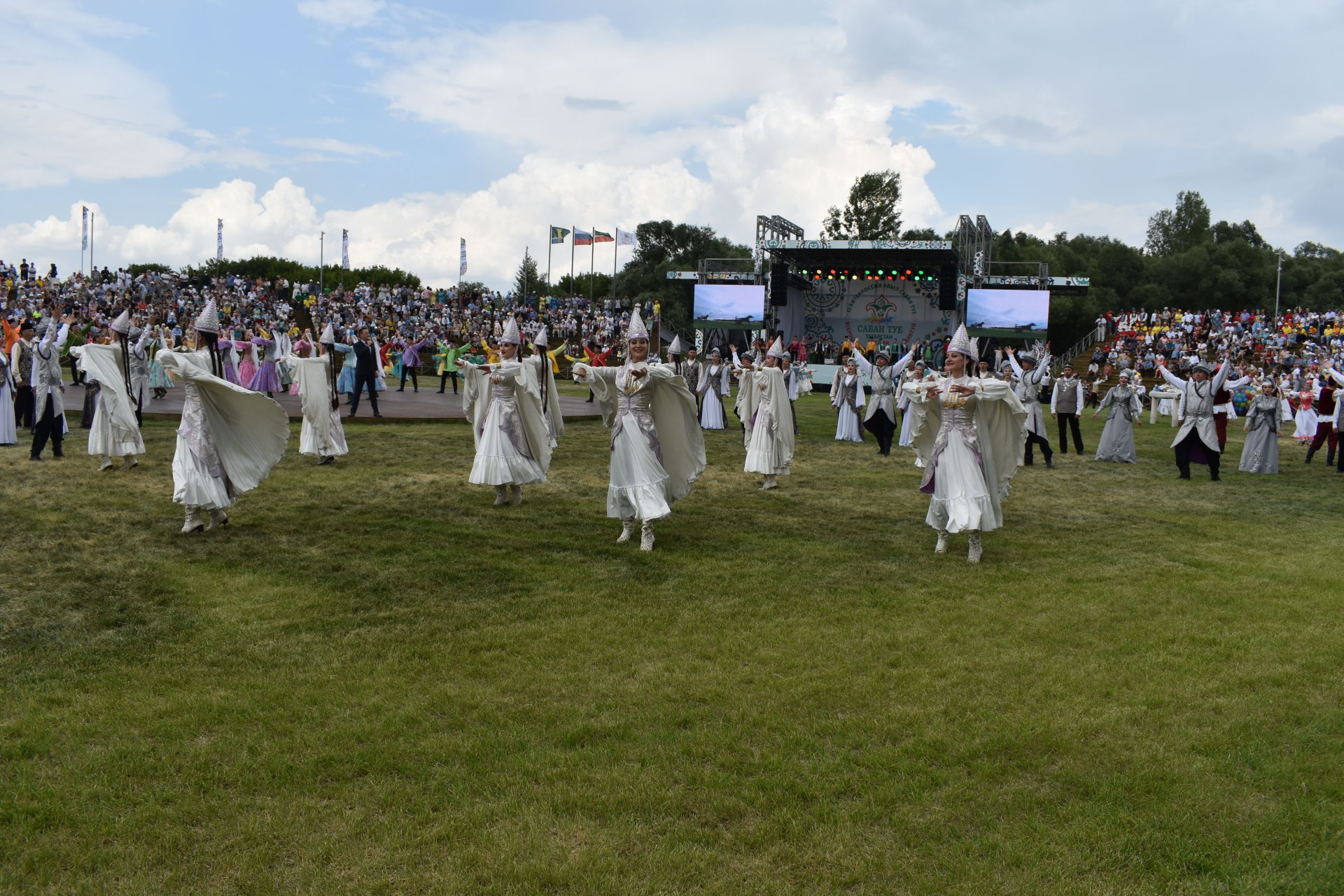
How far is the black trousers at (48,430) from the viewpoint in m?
13.5

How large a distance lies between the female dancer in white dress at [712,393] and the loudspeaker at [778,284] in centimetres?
1830

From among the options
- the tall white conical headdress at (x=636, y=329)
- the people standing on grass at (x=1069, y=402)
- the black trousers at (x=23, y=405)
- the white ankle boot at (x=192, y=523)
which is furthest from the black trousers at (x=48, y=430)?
the people standing on grass at (x=1069, y=402)

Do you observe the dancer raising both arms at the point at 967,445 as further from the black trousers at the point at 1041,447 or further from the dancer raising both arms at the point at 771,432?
the black trousers at the point at 1041,447

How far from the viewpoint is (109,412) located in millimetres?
12758

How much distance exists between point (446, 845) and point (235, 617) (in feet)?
11.7

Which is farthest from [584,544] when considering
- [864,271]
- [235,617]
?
[864,271]

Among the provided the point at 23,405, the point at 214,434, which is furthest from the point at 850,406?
the point at 23,405

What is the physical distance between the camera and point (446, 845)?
3797 millimetres

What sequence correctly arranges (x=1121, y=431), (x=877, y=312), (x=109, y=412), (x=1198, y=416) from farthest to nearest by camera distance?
(x=877, y=312), (x=1121, y=431), (x=1198, y=416), (x=109, y=412)

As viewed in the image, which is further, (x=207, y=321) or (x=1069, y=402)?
(x=1069, y=402)

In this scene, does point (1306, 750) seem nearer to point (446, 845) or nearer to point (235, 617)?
point (446, 845)

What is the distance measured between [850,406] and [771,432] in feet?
24.2

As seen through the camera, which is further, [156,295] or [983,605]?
[156,295]

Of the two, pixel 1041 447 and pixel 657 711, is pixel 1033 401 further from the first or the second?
pixel 657 711
